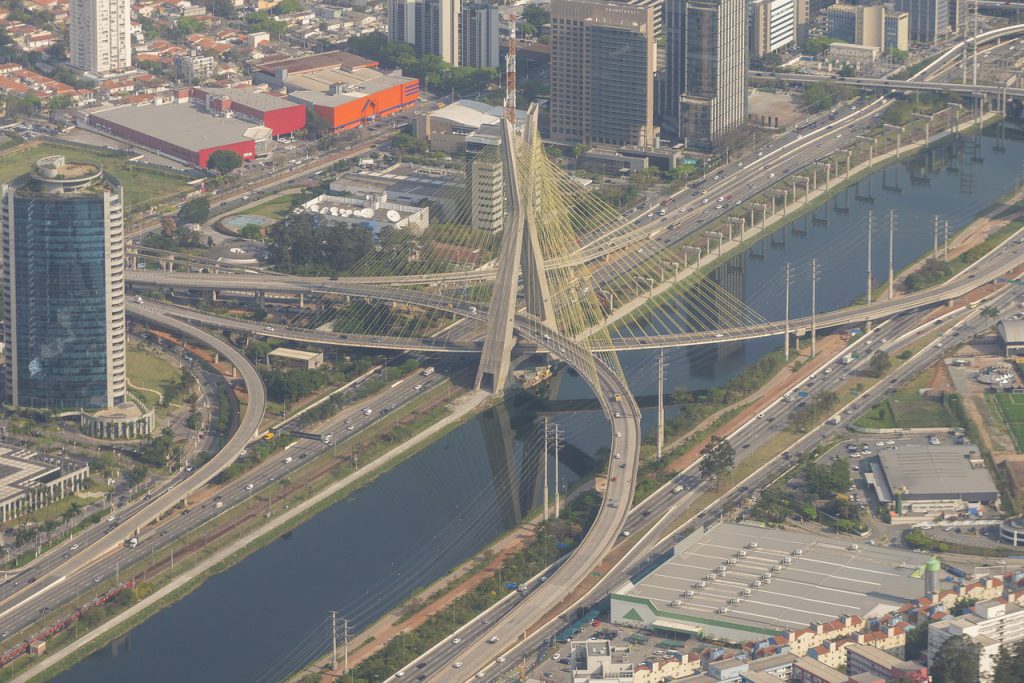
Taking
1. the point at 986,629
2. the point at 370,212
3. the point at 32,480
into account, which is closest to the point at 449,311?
the point at 370,212

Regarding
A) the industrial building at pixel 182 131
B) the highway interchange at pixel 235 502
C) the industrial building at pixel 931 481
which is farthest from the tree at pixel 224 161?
the industrial building at pixel 931 481

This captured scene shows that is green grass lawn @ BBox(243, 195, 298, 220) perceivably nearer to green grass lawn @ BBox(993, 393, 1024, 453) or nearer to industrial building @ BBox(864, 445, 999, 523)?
green grass lawn @ BBox(993, 393, 1024, 453)

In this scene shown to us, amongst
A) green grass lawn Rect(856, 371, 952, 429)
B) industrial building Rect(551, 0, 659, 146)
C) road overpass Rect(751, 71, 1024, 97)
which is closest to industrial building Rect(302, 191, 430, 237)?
industrial building Rect(551, 0, 659, 146)

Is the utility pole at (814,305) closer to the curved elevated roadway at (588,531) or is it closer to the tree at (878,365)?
the tree at (878,365)

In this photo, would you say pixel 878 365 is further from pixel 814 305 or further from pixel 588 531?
pixel 588 531

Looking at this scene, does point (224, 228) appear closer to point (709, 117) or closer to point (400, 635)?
point (709, 117)

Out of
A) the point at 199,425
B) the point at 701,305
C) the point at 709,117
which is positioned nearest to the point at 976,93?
the point at 709,117
